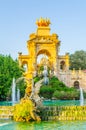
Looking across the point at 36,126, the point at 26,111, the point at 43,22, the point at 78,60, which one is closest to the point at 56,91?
the point at 43,22

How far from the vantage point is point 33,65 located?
68.9 m

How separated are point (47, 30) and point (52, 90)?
15.8 metres

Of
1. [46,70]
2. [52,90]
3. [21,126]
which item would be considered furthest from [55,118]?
[46,70]

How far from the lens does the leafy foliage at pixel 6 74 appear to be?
43031 mm

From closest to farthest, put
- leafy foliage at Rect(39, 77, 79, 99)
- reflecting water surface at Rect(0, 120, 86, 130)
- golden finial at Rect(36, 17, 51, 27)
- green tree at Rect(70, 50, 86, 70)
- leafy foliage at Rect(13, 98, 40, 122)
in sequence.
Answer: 1. reflecting water surface at Rect(0, 120, 86, 130)
2. leafy foliage at Rect(13, 98, 40, 122)
3. leafy foliage at Rect(39, 77, 79, 99)
4. golden finial at Rect(36, 17, 51, 27)
5. green tree at Rect(70, 50, 86, 70)

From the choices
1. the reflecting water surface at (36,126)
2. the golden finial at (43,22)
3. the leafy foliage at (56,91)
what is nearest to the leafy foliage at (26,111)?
the reflecting water surface at (36,126)

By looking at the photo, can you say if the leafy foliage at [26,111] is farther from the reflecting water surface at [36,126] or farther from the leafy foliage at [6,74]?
the leafy foliage at [6,74]

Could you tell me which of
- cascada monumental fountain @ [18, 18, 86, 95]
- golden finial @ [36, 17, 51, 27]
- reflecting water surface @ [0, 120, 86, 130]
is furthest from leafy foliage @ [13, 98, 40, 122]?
golden finial @ [36, 17, 51, 27]

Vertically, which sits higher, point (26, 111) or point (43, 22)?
point (43, 22)

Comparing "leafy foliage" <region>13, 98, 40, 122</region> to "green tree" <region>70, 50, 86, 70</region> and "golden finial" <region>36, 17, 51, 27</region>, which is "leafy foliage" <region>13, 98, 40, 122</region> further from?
"green tree" <region>70, 50, 86, 70</region>

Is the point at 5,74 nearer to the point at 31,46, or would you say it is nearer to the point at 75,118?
the point at 75,118

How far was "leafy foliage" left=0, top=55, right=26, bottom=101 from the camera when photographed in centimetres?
4303

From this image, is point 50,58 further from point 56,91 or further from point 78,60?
point 78,60

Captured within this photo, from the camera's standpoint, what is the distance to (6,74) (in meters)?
43.7
